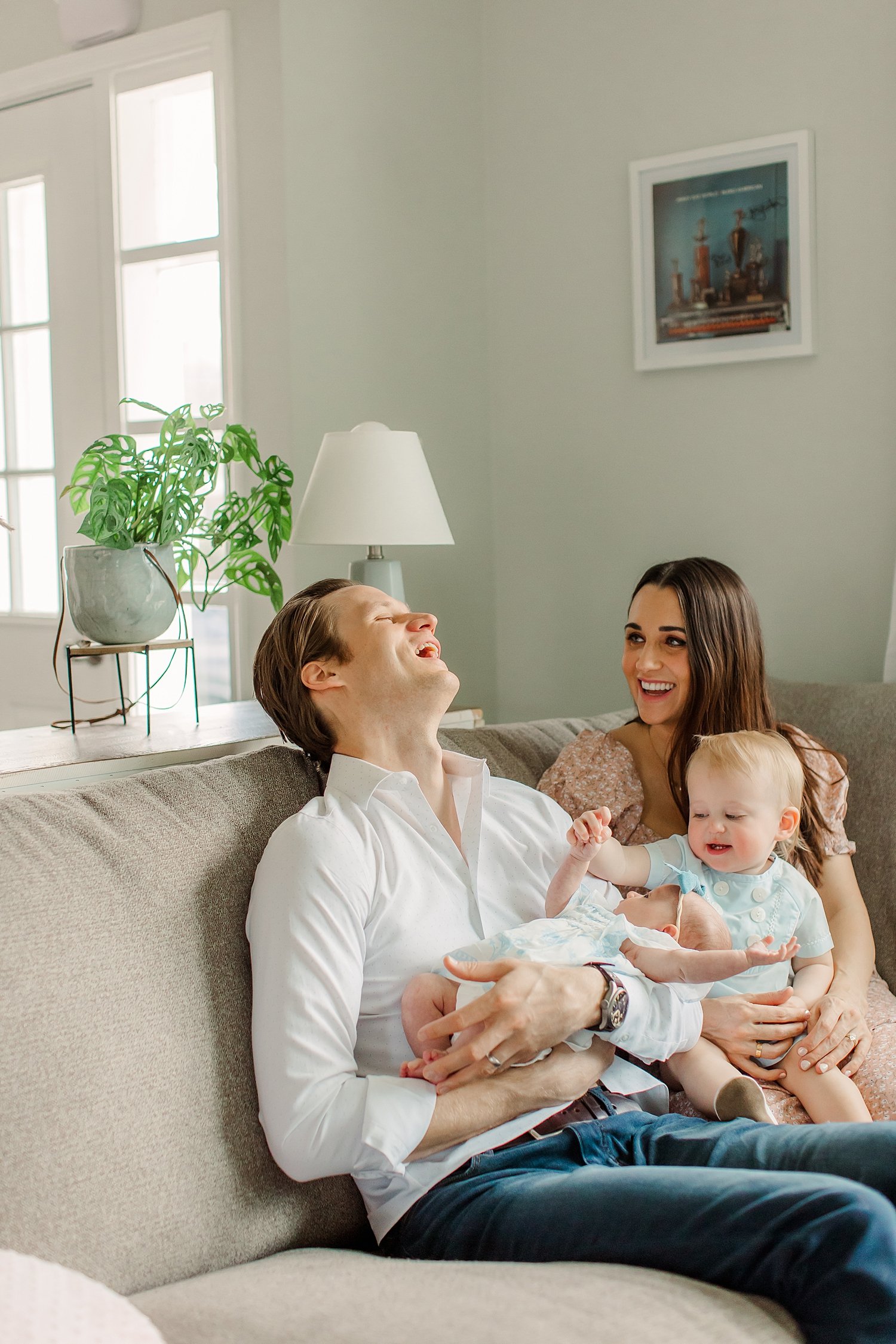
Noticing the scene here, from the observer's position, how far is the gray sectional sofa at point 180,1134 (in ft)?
3.37

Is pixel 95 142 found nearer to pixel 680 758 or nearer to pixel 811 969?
pixel 680 758

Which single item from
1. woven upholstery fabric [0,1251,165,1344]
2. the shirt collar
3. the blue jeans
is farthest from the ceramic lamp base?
woven upholstery fabric [0,1251,165,1344]

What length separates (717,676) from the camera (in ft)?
5.89

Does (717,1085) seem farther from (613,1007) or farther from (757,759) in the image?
(757,759)

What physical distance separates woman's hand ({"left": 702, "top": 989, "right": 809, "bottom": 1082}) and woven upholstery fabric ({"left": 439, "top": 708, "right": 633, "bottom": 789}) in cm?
51

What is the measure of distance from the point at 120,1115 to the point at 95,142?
270cm

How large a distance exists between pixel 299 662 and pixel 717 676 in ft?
2.17

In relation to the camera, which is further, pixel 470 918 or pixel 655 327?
pixel 655 327

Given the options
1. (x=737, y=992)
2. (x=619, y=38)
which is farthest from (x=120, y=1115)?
(x=619, y=38)

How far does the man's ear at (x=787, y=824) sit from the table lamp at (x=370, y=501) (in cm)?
94

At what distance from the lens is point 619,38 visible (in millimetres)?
2814

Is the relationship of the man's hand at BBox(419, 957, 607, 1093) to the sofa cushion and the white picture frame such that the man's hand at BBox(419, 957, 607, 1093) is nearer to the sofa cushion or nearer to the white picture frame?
the sofa cushion

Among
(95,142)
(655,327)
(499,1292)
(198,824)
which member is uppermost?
(95,142)

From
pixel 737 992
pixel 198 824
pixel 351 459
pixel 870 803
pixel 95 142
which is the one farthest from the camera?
pixel 95 142
